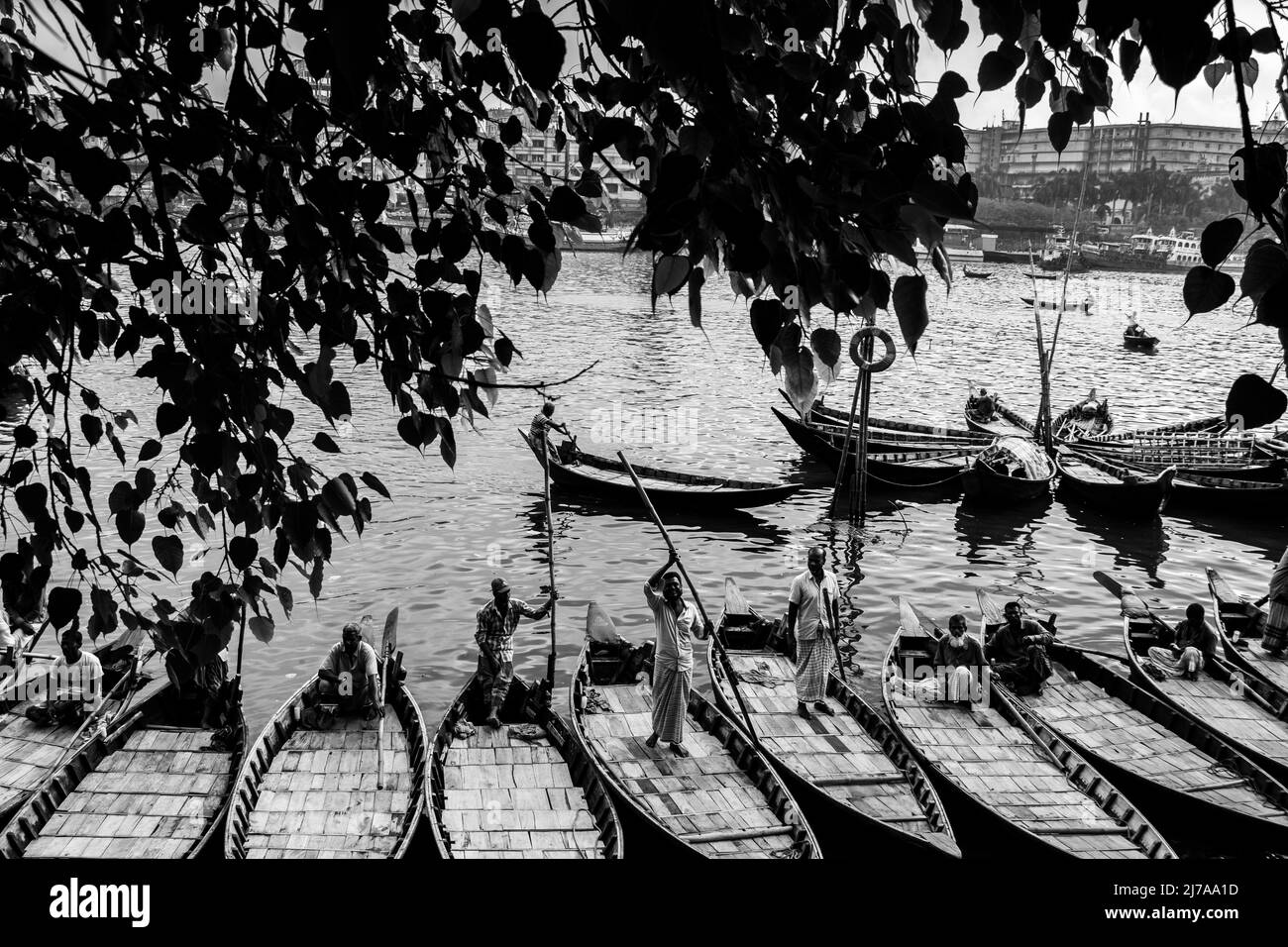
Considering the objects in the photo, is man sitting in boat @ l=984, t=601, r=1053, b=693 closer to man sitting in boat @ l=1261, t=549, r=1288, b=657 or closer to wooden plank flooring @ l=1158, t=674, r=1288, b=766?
wooden plank flooring @ l=1158, t=674, r=1288, b=766

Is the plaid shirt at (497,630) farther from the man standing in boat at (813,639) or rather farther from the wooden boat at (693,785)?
the man standing in boat at (813,639)

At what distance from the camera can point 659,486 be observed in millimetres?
22891

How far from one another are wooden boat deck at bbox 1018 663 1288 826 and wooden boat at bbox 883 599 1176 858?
57 centimetres

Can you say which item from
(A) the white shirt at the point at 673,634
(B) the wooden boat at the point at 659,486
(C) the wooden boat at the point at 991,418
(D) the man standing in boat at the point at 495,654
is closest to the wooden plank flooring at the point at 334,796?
(D) the man standing in boat at the point at 495,654

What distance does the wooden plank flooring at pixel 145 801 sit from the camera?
8.61 meters

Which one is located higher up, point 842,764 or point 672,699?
point 672,699

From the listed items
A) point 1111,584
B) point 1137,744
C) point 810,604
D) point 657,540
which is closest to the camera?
point 1137,744

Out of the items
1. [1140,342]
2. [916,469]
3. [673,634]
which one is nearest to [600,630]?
[673,634]

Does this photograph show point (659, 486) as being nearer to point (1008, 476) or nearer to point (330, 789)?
point (1008, 476)

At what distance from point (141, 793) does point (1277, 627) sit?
13411mm

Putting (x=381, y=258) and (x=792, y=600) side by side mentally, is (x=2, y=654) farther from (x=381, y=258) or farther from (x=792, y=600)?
(x=381, y=258)

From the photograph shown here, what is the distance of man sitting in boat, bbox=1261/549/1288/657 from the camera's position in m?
13.4
